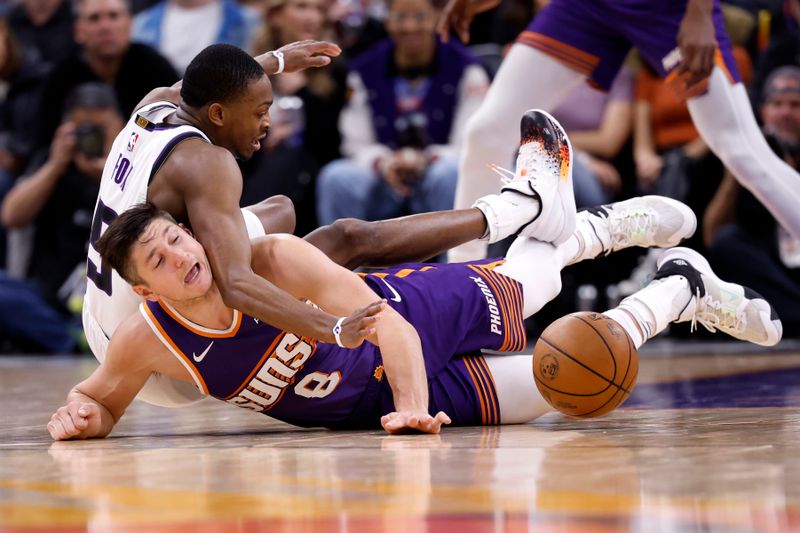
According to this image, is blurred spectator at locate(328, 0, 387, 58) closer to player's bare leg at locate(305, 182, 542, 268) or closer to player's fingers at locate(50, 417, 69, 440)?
player's bare leg at locate(305, 182, 542, 268)

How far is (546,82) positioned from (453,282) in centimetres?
161

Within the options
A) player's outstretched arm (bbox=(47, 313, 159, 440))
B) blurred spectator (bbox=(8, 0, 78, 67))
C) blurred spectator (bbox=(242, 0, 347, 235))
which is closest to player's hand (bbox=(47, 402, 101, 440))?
player's outstretched arm (bbox=(47, 313, 159, 440))

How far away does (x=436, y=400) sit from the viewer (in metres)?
3.64

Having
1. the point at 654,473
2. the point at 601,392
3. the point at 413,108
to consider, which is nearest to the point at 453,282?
the point at 601,392

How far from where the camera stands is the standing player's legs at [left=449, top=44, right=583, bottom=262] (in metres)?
5.12

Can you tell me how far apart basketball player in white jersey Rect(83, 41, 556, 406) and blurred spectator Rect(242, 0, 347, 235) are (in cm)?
353

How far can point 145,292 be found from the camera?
3.40 m

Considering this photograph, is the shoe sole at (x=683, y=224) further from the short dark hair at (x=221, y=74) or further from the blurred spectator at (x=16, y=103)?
the blurred spectator at (x=16, y=103)

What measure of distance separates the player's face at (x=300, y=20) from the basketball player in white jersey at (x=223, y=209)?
3.61 metres

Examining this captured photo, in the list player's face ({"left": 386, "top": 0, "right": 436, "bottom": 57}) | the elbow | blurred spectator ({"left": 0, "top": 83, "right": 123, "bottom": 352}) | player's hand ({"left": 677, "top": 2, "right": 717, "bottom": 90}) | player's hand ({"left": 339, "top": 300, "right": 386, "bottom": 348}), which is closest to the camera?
player's hand ({"left": 339, "top": 300, "right": 386, "bottom": 348})

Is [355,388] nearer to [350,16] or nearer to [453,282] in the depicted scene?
[453,282]

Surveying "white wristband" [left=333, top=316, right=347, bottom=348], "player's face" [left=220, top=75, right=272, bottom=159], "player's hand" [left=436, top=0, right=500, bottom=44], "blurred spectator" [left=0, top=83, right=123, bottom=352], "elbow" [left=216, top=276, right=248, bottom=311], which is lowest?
"blurred spectator" [left=0, top=83, right=123, bottom=352]

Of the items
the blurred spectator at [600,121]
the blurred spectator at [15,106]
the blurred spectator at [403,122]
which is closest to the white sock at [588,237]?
the blurred spectator at [403,122]

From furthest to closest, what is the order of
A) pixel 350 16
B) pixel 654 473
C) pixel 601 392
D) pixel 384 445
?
pixel 350 16 < pixel 601 392 < pixel 384 445 < pixel 654 473
